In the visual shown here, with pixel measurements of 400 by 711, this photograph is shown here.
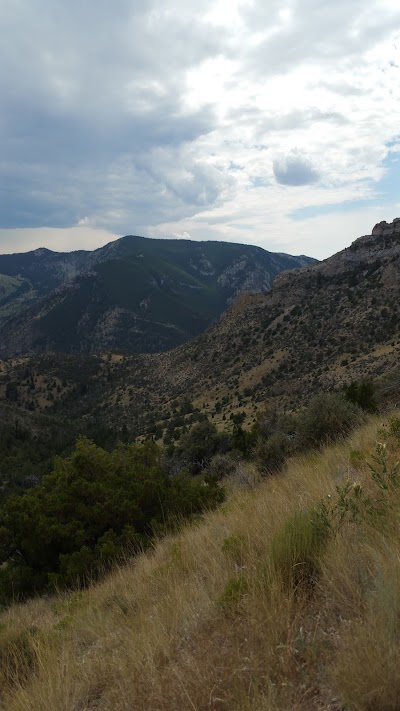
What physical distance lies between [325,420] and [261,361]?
2132 inches

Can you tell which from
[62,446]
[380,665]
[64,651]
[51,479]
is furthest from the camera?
[62,446]

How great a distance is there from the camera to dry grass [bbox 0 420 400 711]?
7.36 feet

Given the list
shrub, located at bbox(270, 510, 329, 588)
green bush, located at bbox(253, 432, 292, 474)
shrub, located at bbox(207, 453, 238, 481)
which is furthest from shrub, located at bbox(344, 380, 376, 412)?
shrub, located at bbox(270, 510, 329, 588)

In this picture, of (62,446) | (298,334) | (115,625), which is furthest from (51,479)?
(298,334)

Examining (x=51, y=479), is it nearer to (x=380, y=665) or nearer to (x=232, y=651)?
(x=232, y=651)

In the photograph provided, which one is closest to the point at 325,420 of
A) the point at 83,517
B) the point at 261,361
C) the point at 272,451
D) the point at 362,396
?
the point at 272,451

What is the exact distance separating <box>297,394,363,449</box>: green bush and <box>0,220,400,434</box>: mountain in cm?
2683

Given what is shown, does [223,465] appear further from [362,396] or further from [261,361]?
[261,361]

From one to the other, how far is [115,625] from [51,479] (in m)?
8.66

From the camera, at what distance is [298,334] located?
68.2 m

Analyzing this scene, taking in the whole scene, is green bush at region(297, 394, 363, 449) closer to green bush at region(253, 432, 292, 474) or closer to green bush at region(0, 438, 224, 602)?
green bush at region(253, 432, 292, 474)

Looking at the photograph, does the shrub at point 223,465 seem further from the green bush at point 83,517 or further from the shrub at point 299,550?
the shrub at point 299,550

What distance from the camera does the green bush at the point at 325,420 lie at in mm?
12289

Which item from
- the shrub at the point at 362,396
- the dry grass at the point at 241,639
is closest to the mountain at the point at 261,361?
the shrub at the point at 362,396
